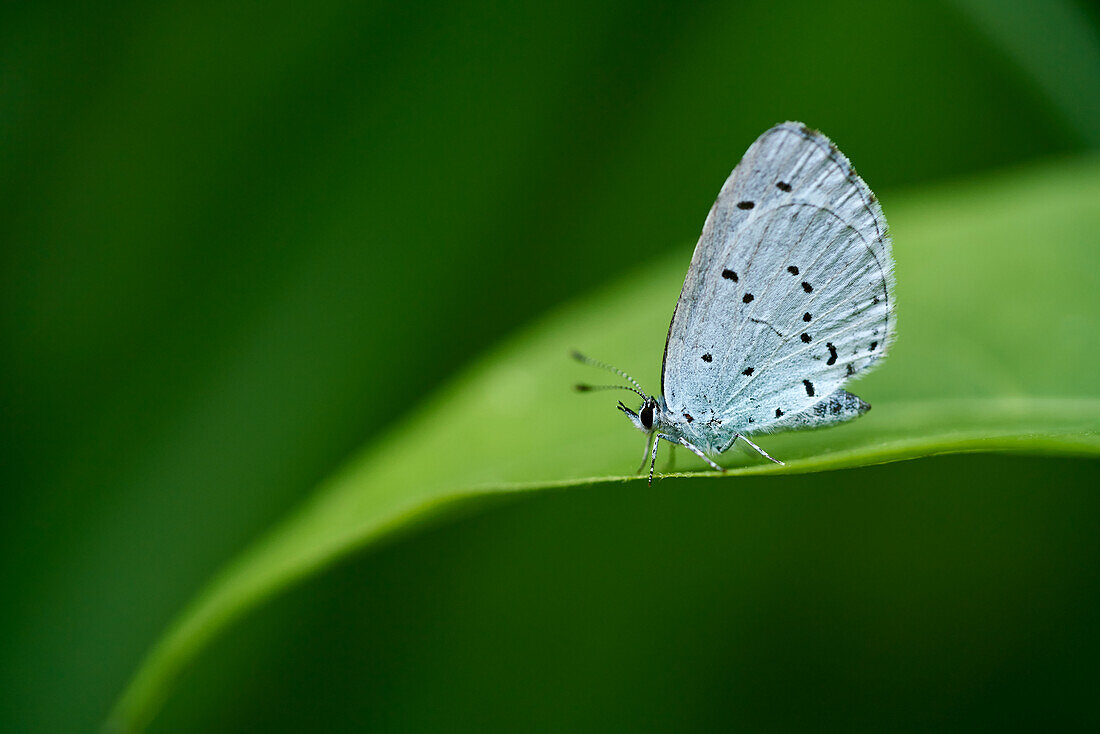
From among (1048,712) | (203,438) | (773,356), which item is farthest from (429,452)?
(1048,712)

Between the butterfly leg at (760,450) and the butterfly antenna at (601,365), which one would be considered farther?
the butterfly antenna at (601,365)

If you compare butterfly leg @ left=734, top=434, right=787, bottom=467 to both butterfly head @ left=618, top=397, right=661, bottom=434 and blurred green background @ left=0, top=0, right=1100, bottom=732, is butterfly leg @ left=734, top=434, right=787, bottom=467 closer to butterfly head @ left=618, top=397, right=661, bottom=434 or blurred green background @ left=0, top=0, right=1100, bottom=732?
butterfly head @ left=618, top=397, right=661, bottom=434

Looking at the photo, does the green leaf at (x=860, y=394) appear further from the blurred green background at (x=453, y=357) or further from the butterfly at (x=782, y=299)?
the blurred green background at (x=453, y=357)

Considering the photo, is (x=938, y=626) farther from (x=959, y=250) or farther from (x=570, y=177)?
(x=570, y=177)

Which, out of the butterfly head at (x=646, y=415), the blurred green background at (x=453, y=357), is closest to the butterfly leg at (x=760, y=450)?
the butterfly head at (x=646, y=415)

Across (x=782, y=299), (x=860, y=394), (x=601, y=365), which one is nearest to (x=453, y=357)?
(x=601, y=365)

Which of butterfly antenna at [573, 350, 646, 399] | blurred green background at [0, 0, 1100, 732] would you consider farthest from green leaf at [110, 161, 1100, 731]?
blurred green background at [0, 0, 1100, 732]
